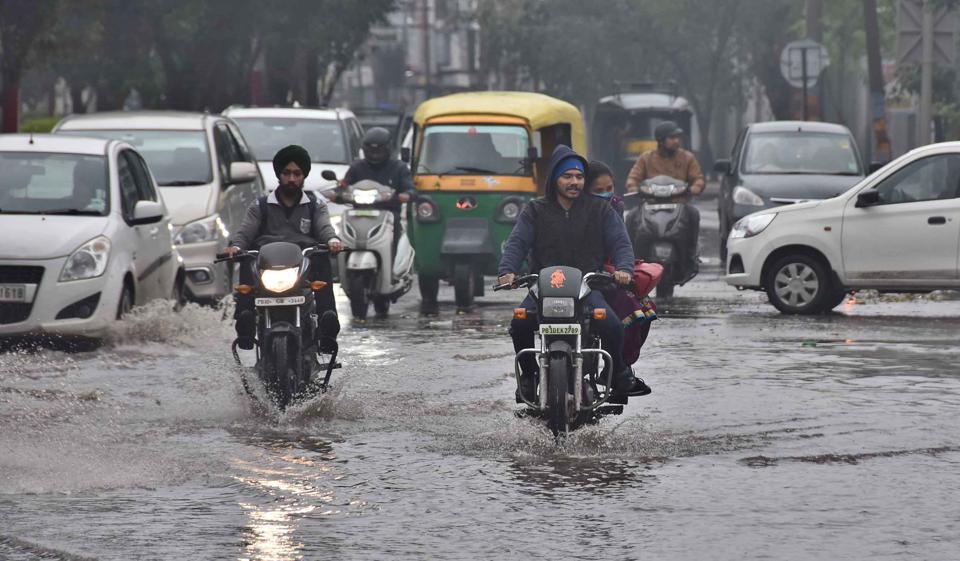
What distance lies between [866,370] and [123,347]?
5.20 metres

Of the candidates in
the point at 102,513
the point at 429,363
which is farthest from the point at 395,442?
the point at 429,363

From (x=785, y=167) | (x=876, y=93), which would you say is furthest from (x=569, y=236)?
(x=876, y=93)

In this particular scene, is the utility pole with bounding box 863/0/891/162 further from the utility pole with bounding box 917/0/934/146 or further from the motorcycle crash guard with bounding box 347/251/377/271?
the motorcycle crash guard with bounding box 347/251/377/271

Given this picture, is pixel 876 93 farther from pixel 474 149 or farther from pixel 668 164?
pixel 474 149

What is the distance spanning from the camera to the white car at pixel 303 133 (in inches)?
935

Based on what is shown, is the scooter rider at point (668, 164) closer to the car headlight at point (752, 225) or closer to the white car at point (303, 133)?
the car headlight at point (752, 225)

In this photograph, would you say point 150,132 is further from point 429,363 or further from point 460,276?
point 429,363

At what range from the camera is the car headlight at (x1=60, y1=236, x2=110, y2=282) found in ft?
46.6

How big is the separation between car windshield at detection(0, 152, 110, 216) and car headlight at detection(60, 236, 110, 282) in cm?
52

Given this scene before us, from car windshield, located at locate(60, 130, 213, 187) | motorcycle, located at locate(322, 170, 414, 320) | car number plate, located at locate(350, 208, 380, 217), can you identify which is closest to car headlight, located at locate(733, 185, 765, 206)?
motorcycle, located at locate(322, 170, 414, 320)

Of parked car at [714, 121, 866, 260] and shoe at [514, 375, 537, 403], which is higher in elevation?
parked car at [714, 121, 866, 260]

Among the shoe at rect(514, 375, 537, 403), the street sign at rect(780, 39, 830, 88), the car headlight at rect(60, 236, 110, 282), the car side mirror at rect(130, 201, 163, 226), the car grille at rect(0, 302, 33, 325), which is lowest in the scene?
the shoe at rect(514, 375, 537, 403)

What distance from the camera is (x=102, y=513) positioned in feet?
26.5

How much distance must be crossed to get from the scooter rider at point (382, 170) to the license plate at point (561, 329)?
8.52 metres
